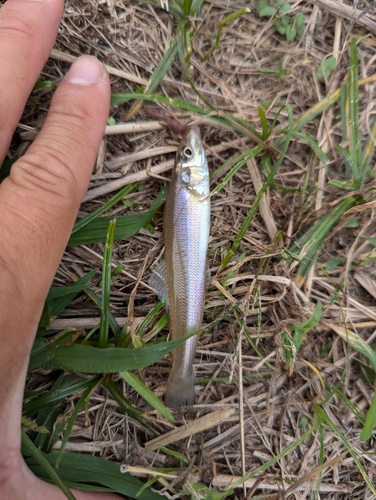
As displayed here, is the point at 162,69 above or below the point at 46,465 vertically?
above

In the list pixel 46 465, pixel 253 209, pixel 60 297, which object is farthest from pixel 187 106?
pixel 46 465

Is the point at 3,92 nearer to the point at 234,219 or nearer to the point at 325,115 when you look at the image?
the point at 234,219

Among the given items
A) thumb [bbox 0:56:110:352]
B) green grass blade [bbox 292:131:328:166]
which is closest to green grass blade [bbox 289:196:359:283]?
green grass blade [bbox 292:131:328:166]

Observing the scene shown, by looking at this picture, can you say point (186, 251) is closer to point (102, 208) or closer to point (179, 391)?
point (102, 208)

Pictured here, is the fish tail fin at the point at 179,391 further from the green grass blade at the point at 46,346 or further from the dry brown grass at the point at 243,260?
the green grass blade at the point at 46,346

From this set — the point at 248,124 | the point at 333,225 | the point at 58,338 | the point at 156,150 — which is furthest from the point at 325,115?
the point at 58,338

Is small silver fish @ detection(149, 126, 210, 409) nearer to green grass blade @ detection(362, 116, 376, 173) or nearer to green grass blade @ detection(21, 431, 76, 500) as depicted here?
green grass blade @ detection(21, 431, 76, 500)
